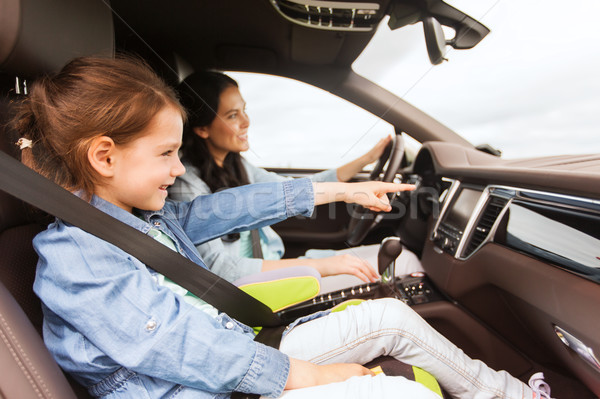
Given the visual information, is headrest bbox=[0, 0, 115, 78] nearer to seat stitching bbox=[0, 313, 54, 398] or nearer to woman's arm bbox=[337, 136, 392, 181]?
seat stitching bbox=[0, 313, 54, 398]

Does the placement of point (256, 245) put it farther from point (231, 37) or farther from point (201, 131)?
point (231, 37)

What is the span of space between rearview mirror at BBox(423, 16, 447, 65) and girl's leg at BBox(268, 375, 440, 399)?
1.14 m

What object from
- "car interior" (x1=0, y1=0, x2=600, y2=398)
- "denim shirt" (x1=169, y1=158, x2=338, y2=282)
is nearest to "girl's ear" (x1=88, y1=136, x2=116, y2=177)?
"car interior" (x1=0, y1=0, x2=600, y2=398)

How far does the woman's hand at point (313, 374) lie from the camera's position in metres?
0.71

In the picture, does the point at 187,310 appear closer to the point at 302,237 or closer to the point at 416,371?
the point at 416,371

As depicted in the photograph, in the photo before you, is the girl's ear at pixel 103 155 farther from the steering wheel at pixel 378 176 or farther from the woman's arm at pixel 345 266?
A: the steering wheel at pixel 378 176

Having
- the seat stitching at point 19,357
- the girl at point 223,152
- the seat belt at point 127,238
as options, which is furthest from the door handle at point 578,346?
the seat stitching at point 19,357

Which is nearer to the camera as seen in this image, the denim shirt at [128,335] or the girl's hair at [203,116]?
the denim shirt at [128,335]

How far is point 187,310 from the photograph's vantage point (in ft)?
2.20

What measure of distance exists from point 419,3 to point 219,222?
3.40 feet

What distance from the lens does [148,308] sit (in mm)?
635

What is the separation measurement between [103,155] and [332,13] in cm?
103

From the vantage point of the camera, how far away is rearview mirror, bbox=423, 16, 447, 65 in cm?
134

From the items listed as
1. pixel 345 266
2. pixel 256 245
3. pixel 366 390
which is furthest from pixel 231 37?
pixel 366 390
